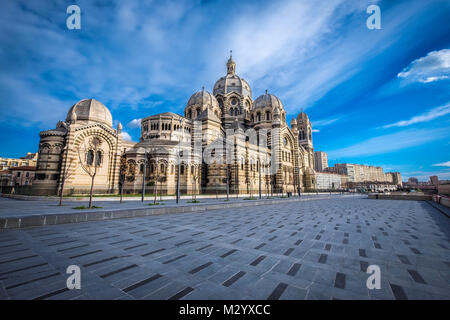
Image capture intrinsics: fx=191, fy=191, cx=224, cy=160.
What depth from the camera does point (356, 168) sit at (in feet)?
399

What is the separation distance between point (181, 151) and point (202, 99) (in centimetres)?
1526

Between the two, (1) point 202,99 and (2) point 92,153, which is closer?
(2) point 92,153

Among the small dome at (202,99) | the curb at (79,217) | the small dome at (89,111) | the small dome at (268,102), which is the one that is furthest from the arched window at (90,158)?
the small dome at (268,102)

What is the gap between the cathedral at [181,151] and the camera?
24328 millimetres

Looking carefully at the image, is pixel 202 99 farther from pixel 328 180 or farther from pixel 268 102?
pixel 328 180

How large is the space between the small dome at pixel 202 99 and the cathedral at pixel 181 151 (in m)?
0.08

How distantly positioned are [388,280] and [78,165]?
30.4 meters

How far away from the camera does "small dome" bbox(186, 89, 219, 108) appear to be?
3959cm

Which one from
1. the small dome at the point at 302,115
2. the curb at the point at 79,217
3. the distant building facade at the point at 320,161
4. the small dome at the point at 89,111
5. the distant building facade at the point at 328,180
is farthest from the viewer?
the distant building facade at the point at 320,161

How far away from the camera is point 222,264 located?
12.6 feet

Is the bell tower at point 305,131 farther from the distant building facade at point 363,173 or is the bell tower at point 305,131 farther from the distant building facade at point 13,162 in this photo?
→ the distant building facade at point 13,162

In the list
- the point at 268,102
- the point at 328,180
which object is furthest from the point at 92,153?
the point at 328,180
